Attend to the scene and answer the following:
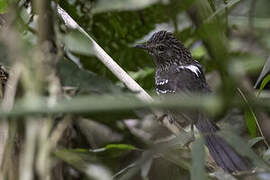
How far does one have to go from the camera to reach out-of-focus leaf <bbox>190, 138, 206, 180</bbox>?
158cm

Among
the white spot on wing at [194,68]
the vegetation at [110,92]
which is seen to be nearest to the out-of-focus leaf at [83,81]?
the vegetation at [110,92]

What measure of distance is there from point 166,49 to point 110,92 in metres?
3.23

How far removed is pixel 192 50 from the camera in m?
4.28

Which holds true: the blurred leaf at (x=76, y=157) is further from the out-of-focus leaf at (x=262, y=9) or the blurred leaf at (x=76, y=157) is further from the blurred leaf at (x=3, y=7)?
the out-of-focus leaf at (x=262, y=9)

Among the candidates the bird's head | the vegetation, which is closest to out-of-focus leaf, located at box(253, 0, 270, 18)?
the vegetation

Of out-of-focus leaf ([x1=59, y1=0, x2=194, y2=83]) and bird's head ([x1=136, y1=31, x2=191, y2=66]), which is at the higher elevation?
out-of-focus leaf ([x1=59, y1=0, x2=194, y2=83])

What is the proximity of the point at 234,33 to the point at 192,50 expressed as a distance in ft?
1.45

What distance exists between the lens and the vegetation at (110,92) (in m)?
1.13

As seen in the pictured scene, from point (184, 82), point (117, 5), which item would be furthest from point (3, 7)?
point (184, 82)

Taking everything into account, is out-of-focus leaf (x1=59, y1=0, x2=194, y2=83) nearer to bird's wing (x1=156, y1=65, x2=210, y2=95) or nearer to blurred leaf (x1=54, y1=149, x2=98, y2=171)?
bird's wing (x1=156, y1=65, x2=210, y2=95)

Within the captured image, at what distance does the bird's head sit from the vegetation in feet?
1.31

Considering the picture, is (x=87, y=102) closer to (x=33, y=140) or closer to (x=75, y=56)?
(x=33, y=140)

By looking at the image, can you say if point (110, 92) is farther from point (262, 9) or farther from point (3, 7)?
point (262, 9)

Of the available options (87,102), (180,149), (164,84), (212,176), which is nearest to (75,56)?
(164,84)
